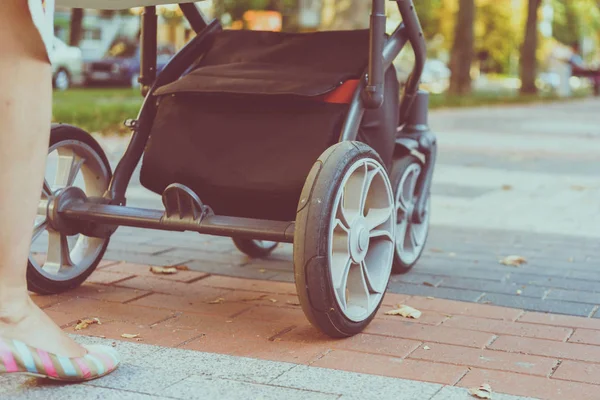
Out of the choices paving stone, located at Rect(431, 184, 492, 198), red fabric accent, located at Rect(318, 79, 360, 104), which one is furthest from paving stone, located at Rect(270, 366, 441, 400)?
paving stone, located at Rect(431, 184, 492, 198)

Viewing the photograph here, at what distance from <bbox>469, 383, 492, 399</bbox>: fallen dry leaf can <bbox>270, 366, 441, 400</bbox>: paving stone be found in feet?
0.30

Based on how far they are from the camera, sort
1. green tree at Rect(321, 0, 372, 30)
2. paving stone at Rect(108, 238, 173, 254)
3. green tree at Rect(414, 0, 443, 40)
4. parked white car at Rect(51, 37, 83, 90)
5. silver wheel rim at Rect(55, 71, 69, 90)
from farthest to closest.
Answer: green tree at Rect(414, 0, 443, 40) < parked white car at Rect(51, 37, 83, 90) < silver wheel rim at Rect(55, 71, 69, 90) < green tree at Rect(321, 0, 372, 30) < paving stone at Rect(108, 238, 173, 254)

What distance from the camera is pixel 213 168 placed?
354cm

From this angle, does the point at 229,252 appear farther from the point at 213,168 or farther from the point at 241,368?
the point at 241,368

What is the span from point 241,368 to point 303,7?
18.0m

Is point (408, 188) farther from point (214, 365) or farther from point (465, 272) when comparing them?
point (214, 365)

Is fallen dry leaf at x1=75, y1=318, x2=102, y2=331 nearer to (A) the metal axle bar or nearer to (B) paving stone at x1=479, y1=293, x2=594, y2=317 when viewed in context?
(A) the metal axle bar

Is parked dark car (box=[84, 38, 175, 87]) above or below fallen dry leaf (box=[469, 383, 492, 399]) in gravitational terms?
below

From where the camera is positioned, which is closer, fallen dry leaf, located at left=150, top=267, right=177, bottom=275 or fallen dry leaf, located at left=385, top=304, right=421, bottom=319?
fallen dry leaf, located at left=385, top=304, right=421, bottom=319

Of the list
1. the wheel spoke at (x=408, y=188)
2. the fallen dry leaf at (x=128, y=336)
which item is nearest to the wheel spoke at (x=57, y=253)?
the fallen dry leaf at (x=128, y=336)

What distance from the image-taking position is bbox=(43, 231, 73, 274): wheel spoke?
143 inches

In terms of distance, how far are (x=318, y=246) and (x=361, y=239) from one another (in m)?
0.34

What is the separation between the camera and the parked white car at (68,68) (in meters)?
29.3

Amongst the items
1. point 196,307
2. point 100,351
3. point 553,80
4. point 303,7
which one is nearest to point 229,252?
point 196,307
